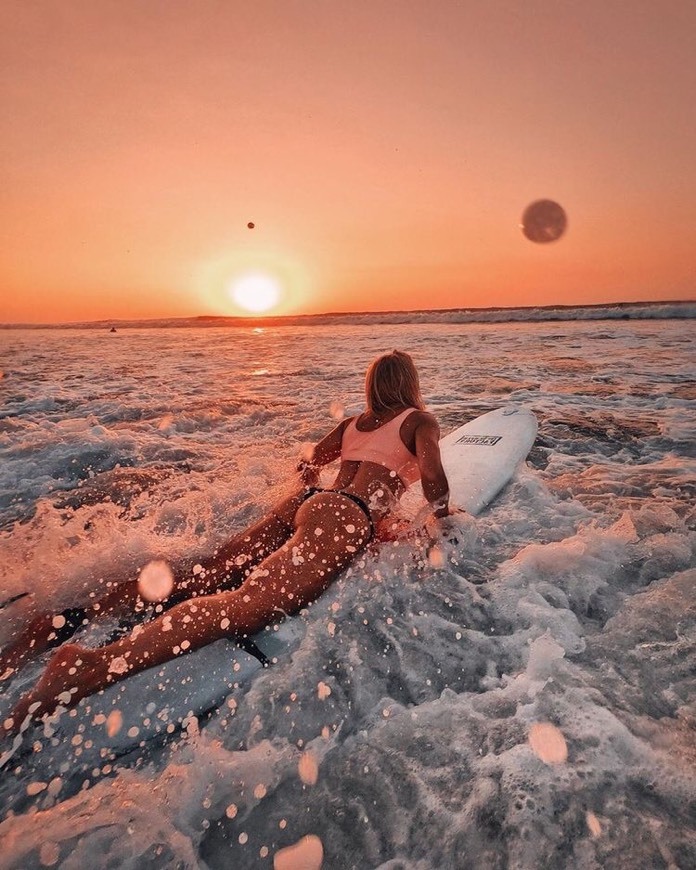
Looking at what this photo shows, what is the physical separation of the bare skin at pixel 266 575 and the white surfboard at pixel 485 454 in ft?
3.53

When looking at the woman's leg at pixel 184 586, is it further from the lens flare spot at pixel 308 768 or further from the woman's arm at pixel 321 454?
the lens flare spot at pixel 308 768

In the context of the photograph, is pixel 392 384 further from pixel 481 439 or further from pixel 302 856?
pixel 481 439

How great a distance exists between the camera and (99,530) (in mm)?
4023

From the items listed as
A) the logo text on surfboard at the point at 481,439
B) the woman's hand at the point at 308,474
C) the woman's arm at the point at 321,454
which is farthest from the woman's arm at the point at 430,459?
the logo text on surfboard at the point at 481,439

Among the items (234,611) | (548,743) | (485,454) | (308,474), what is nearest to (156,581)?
(234,611)

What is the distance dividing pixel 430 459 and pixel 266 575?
121 centimetres

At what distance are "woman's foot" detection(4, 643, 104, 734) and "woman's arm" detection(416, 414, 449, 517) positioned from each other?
1988 millimetres

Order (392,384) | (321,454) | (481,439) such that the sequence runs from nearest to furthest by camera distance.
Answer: (392,384) < (321,454) < (481,439)

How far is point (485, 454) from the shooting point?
16.8 feet

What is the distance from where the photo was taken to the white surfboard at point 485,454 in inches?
171

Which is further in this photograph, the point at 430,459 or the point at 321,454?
the point at 321,454

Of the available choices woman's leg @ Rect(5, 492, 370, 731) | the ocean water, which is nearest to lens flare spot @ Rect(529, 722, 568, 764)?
the ocean water

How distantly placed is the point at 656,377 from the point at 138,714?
36.0 ft

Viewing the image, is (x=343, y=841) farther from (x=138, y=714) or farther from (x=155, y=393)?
(x=155, y=393)
